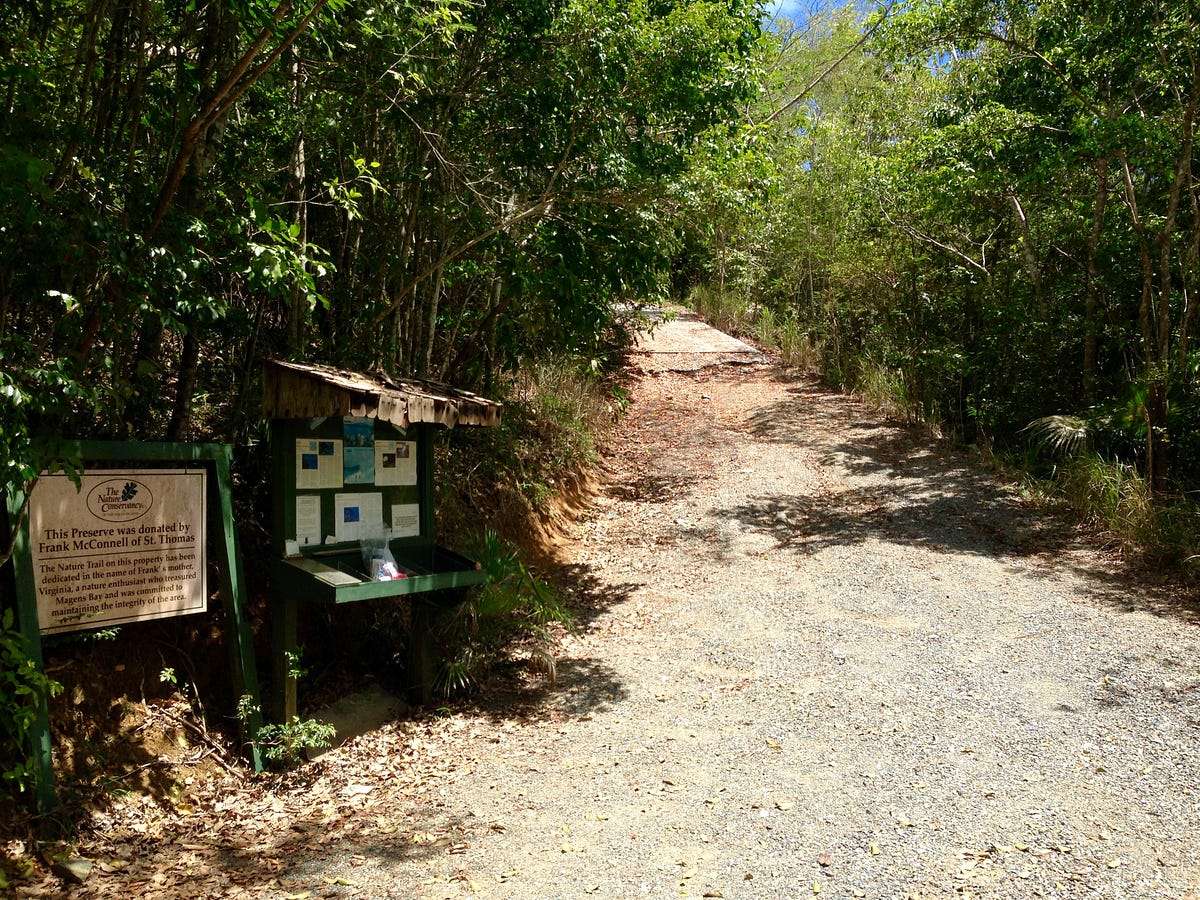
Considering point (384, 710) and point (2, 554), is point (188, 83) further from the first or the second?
point (384, 710)

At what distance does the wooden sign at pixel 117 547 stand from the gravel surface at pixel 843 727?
190 centimetres

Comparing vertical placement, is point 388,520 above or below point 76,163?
below

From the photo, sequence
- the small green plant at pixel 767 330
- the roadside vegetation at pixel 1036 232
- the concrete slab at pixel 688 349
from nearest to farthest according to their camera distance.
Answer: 1. the roadside vegetation at pixel 1036 232
2. the concrete slab at pixel 688 349
3. the small green plant at pixel 767 330

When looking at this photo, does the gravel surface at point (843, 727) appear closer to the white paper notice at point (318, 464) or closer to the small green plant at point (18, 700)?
the small green plant at point (18, 700)

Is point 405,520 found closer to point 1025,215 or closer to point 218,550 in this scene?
point 218,550

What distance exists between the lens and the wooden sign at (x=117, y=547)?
4066 millimetres

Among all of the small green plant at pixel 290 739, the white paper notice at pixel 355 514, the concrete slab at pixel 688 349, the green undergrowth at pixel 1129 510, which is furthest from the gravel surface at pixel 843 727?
the concrete slab at pixel 688 349

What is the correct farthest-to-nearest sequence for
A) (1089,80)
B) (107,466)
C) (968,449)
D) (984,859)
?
(968,449) < (1089,80) < (107,466) < (984,859)

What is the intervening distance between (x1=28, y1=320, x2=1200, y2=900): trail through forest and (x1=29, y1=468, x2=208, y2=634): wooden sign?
110 cm

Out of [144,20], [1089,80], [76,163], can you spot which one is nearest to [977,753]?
[76,163]

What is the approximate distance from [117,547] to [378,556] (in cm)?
148

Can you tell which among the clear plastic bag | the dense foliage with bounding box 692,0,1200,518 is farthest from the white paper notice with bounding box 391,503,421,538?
the dense foliage with bounding box 692,0,1200,518

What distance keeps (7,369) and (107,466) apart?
139 centimetres

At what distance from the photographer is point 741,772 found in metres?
4.72
